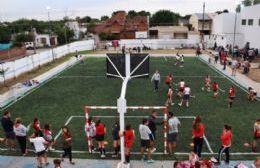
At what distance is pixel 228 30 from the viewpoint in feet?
156

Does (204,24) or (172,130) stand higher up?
(204,24)

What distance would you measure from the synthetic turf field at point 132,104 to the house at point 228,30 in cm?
1678

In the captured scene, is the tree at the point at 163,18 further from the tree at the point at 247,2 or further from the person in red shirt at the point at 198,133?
the person in red shirt at the point at 198,133

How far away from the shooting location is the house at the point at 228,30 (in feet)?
149

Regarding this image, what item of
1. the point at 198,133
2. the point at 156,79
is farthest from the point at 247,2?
the point at 198,133

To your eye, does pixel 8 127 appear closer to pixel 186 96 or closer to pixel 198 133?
pixel 198 133

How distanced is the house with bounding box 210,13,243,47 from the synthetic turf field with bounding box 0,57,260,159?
16784 mm

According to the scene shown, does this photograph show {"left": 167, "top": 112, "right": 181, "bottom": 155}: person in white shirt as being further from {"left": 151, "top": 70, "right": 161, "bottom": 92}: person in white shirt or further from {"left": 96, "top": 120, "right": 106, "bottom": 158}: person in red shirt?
{"left": 151, "top": 70, "right": 161, "bottom": 92}: person in white shirt

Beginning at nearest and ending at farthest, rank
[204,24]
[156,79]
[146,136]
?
[146,136]
[156,79]
[204,24]

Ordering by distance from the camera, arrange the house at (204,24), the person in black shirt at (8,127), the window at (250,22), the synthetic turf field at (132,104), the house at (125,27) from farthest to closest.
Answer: the house at (204,24) → the house at (125,27) → the window at (250,22) → the synthetic turf field at (132,104) → the person in black shirt at (8,127)

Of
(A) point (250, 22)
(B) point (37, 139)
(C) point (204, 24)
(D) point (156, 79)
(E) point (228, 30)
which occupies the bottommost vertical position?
(B) point (37, 139)

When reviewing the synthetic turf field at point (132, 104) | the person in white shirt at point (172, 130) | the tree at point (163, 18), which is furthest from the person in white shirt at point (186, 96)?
the tree at point (163, 18)

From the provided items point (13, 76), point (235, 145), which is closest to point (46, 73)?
point (13, 76)

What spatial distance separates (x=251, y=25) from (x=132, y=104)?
27.7 meters
